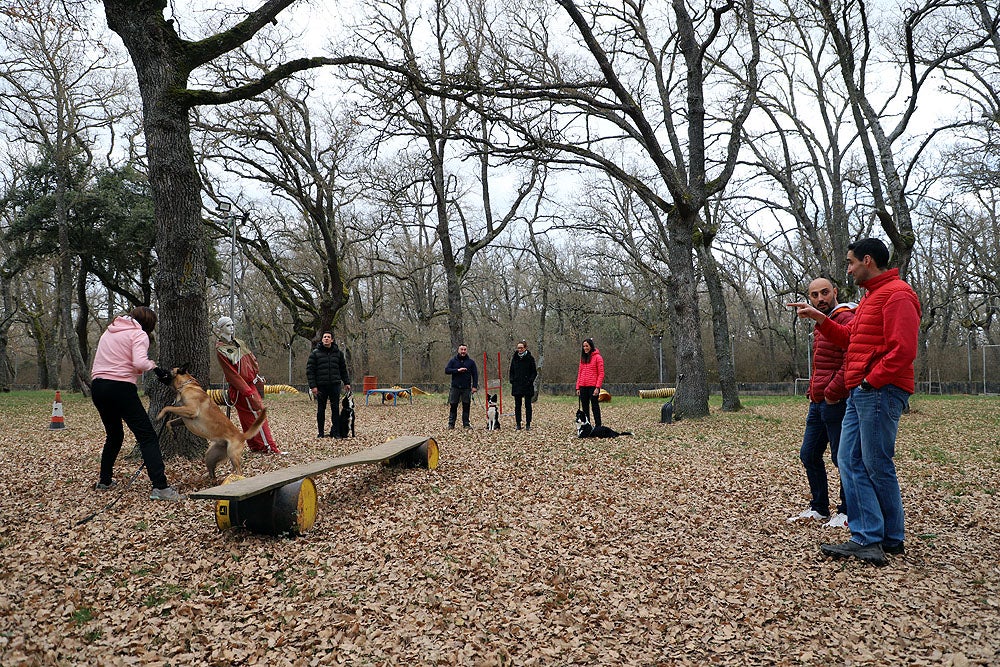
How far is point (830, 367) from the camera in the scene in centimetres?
465

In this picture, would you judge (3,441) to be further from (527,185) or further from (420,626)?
(527,185)

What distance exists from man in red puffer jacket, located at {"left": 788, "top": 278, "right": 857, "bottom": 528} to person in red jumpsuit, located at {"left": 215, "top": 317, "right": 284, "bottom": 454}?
5.38 meters

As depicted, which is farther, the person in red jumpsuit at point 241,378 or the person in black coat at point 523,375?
the person in black coat at point 523,375

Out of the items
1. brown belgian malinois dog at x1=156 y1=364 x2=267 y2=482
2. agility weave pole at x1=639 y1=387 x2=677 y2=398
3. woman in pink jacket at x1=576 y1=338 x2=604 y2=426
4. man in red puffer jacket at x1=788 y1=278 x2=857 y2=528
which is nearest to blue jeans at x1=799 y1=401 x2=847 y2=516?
man in red puffer jacket at x1=788 y1=278 x2=857 y2=528

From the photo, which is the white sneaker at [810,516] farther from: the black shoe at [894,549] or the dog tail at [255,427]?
the dog tail at [255,427]

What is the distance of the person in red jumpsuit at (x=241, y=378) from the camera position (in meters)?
7.29

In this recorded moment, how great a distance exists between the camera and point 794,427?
11.5 meters

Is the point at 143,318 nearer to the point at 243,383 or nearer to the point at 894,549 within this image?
the point at 243,383

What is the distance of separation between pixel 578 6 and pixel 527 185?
389 inches

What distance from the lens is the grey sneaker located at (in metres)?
5.58

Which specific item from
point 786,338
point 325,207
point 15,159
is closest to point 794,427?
point 325,207

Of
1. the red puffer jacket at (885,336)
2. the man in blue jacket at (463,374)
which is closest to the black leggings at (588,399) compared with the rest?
the man in blue jacket at (463,374)

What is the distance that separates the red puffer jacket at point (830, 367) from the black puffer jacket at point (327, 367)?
7.37 meters

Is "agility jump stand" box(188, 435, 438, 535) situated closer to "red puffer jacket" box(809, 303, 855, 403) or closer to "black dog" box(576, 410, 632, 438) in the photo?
"red puffer jacket" box(809, 303, 855, 403)
